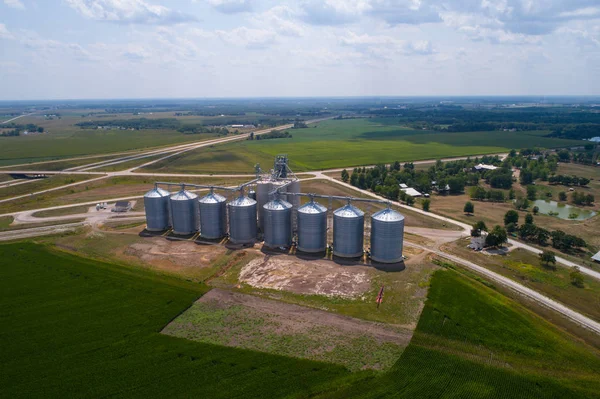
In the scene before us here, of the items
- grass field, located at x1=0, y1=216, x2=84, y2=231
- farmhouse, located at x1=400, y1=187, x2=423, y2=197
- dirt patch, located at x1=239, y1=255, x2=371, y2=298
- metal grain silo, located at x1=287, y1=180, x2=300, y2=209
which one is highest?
metal grain silo, located at x1=287, y1=180, x2=300, y2=209

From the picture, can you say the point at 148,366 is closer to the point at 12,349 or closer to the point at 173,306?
the point at 173,306

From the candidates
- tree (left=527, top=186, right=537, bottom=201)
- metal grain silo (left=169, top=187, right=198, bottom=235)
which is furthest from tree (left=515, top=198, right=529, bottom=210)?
metal grain silo (left=169, top=187, right=198, bottom=235)

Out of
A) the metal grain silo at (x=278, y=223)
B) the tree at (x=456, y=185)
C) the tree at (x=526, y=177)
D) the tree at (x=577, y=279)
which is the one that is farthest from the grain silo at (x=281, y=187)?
the tree at (x=526, y=177)

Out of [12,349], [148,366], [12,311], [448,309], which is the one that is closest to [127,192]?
[12,311]

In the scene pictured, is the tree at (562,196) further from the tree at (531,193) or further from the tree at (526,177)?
the tree at (526,177)

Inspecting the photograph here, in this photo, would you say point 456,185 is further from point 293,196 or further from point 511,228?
point 293,196

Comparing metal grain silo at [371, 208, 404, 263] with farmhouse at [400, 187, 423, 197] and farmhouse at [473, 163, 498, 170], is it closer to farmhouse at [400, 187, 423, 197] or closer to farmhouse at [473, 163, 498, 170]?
farmhouse at [400, 187, 423, 197]
